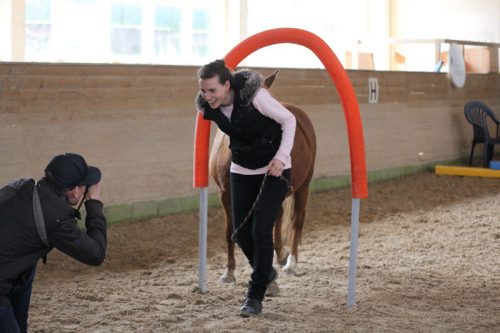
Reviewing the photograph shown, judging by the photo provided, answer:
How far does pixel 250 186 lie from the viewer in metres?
4.50

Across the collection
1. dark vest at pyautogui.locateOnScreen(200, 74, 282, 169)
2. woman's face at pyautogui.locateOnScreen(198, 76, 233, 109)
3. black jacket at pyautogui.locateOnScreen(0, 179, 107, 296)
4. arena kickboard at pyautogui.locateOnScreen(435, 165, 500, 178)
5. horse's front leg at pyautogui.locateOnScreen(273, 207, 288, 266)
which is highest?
woman's face at pyautogui.locateOnScreen(198, 76, 233, 109)

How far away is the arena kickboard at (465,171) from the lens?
10516mm

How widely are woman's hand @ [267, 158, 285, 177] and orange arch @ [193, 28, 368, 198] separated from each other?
0.64m

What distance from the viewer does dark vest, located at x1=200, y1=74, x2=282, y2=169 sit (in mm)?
4247

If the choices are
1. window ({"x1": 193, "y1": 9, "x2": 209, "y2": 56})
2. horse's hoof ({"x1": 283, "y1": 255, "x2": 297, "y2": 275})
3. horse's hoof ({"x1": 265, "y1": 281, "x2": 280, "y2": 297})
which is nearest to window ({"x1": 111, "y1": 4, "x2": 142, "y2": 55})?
window ({"x1": 193, "y1": 9, "x2": 209, "y2": 56})

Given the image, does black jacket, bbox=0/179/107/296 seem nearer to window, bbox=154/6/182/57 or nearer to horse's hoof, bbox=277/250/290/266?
horse's hoof, bbox=277/250/290/266

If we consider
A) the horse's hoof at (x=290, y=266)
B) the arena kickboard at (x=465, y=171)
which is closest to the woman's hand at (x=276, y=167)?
the horse's hoof at (x=290, y=266)

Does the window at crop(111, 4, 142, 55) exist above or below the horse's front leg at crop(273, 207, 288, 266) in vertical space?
above

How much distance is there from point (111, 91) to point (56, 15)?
8.38 meters

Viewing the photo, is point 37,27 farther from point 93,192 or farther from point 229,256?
point 93,192

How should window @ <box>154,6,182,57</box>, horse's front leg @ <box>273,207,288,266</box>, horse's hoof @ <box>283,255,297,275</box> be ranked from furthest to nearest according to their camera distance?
1. window @ <box>154,6,182,57</box>
2. horse's front leg @ <box>273,207,288,266</box>
3. horse's hoof @ <box>283,255,297,275</box>

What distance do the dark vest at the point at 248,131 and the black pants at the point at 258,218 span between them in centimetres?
12

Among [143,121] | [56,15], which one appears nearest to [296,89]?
[143,121]

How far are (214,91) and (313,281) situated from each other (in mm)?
1857
